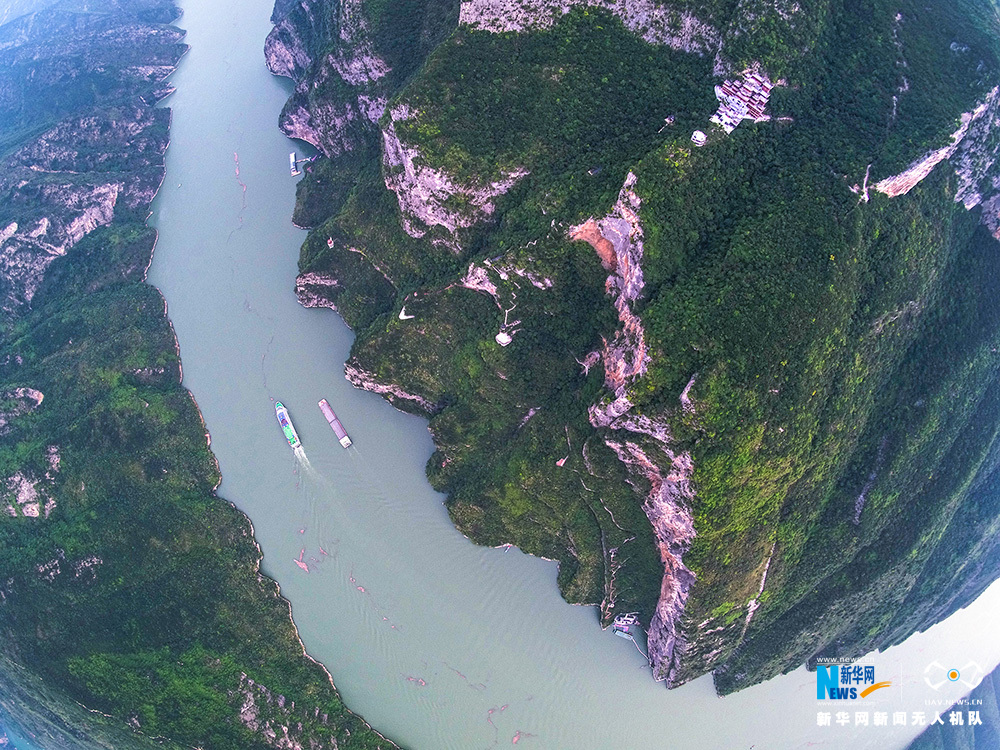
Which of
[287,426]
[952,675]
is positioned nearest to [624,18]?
[287,426]

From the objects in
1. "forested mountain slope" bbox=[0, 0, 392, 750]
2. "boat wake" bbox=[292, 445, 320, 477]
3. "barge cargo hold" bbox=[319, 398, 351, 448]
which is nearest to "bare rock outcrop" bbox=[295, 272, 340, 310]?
"barge cargo hold" bbox=[319, 398, 351, 448]

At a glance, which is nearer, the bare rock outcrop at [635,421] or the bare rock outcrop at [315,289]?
the bare rock outcrop at [635,421]

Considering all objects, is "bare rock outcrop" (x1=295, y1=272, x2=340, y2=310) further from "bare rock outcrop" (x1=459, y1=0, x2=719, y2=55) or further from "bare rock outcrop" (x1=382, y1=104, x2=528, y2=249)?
"bare rock outcrop" (x1=459, y1=0, x2=719, y2=55)

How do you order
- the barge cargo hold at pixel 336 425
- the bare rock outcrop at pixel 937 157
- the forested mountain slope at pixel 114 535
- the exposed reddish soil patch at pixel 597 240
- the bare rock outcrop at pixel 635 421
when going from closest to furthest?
1. the bare rock outcrop at pixel 937 157
2. the bare rock outcrop at pixel 635 421
3. the exposed reddish soil patch at pixel 597 240
4. the forested mountain slope at pixel 114 535
5. the barge cargo hold at pixel 336 425

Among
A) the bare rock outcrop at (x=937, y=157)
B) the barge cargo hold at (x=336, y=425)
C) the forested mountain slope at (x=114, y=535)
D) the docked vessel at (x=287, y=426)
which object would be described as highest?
the bare rock outcrop at (x=937, y=157)

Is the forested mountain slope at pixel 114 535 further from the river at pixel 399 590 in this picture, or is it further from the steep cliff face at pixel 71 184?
the river at pixel 399 590

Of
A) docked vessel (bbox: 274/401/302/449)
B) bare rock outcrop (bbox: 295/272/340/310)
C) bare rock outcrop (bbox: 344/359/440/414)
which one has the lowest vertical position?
docked vessel (bbox: 274/401/302/449)

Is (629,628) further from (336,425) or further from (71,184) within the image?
(71,184)

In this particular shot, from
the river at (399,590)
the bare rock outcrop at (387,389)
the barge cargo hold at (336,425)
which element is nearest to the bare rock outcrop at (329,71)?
the river at (399,590)
